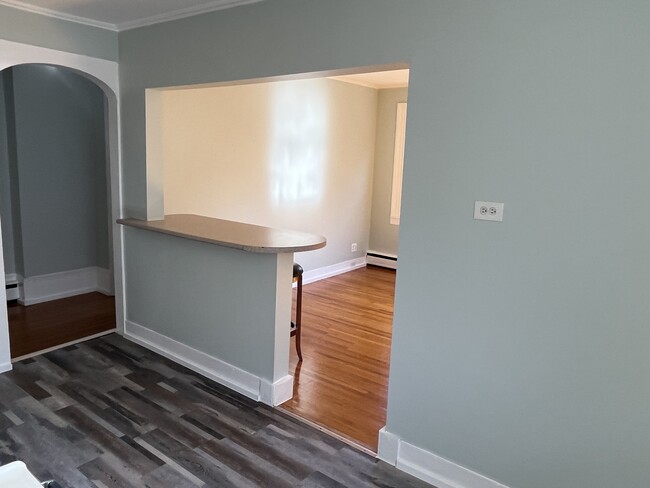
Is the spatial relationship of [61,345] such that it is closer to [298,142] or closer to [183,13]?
[183,13]

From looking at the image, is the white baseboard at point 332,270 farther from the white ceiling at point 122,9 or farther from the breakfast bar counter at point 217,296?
the white ceiling at point 122,9

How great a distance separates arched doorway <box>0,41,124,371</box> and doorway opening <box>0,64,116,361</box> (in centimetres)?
68

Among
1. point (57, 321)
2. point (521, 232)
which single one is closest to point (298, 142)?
point (57, 321)

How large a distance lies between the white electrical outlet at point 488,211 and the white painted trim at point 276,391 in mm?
Result: 1675

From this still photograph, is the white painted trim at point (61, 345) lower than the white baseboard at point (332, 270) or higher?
lower

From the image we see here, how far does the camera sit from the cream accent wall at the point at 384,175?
6.60 metres

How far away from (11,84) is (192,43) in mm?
2405

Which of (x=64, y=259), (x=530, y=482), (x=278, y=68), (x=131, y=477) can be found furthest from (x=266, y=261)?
(x=64, y=259)

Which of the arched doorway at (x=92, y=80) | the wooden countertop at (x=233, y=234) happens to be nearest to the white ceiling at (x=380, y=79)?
the arched doorway at (x=92, y=80)

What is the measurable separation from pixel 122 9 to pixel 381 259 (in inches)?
185

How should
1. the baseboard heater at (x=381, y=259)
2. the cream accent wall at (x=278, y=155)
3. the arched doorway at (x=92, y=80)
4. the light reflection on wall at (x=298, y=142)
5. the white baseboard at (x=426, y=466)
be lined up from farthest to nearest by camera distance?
the baseboard heater at (x=381, y=259) < the light reflection on wall at (x=298, y=142) < the cream accent wall at (x=278, y=155) < the arched doorway at (x=92, y=80) < the white baseboard at (x=426, y=466)

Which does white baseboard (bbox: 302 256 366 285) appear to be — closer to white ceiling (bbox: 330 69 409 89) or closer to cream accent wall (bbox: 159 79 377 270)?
cream accent wall (bbox: 159 79 377 270)

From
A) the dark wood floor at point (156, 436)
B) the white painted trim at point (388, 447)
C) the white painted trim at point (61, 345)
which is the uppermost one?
the white painted trim at point (388, 447)

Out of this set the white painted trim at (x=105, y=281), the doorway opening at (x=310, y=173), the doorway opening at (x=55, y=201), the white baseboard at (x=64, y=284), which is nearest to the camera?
the doorway opening at (x=310, y=173)
